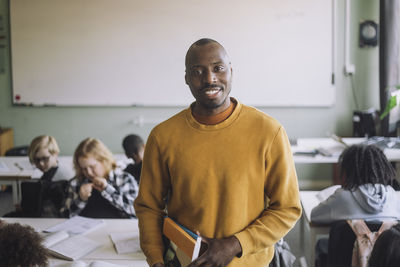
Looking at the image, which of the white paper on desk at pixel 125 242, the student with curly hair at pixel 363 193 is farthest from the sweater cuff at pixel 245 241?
the student with curly hair at pixel 363 193

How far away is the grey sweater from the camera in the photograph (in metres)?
2.14

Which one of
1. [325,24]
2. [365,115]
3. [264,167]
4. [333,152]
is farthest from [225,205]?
[325,24]

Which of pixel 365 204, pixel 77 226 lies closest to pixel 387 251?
pixel 365 204

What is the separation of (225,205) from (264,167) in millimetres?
140

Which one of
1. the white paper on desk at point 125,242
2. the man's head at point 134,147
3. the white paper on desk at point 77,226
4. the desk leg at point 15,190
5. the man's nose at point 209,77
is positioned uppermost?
the man's nose at point 209,77

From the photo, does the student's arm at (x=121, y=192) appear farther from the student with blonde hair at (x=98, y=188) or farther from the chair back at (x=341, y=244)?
the chair back at (x=341, y=244)

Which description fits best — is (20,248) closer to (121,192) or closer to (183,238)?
(183,238)

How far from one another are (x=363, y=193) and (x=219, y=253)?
1346 mm

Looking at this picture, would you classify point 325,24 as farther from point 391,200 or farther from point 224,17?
point 391,200

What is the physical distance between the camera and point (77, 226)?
2158 mm

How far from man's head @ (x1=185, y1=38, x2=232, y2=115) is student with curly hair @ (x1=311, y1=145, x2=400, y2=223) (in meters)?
1.32

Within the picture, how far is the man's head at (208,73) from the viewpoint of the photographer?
109 centimetres

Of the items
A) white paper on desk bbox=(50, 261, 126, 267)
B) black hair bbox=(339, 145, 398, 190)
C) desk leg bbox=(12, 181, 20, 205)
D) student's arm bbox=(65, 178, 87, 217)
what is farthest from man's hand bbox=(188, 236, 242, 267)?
desk leg bbox=(12, 181, 20, 205)

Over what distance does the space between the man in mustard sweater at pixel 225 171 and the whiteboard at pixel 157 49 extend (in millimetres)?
3476
